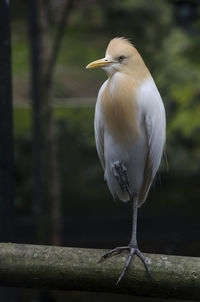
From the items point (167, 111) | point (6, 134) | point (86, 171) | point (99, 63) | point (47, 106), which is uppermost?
point (99, 63)

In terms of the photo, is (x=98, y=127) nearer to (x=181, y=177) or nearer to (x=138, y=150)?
(x=138, y=150)

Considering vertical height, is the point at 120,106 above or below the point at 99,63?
below

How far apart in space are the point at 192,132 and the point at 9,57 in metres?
2.67

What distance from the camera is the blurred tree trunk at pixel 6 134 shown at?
175 centimetres

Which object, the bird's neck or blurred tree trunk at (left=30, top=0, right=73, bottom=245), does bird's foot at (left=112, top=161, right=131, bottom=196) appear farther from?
blurred tree trunk at (left=30, top=0, right=73, bottom=245)

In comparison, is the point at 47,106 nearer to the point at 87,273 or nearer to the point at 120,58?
the point at 120,58

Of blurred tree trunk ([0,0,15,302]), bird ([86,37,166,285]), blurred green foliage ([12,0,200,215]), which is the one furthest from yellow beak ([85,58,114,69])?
blurred green foliage ([12,0,200,215])

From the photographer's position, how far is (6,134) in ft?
5.83

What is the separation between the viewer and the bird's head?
172 cm

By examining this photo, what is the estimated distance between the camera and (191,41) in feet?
15.8

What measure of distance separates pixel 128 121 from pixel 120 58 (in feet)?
0.77

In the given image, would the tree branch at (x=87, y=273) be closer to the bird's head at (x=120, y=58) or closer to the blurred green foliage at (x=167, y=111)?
the bird's head at (x=120, y=58)

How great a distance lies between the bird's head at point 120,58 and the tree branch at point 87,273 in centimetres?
62

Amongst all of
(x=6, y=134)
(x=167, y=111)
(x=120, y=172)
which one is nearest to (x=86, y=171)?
(x=167, y=111)
